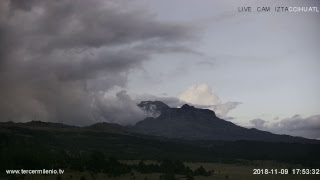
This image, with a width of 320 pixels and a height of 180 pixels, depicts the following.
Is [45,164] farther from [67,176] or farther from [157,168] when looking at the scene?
[157,168]

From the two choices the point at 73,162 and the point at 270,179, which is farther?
the point at 270,179

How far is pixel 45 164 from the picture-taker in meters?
80.5

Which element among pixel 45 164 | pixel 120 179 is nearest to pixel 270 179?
pixel 120 179

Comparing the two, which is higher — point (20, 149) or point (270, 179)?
point (20, 149)

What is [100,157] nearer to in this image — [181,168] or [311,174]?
[181,168]

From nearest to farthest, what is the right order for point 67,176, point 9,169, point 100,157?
point 9,169
point 67,176
point 100,157

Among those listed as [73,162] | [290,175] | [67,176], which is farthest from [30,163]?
[290,175]

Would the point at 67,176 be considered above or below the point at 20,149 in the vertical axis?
below

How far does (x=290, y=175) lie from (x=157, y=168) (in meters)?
45.9

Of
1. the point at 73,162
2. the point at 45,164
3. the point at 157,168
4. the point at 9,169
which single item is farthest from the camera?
the point at 157,168

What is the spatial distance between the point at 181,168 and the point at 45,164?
5450 centimetres

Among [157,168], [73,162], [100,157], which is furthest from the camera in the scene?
[157,168]

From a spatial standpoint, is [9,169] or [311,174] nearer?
[9,169]

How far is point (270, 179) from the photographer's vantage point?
390 feet
